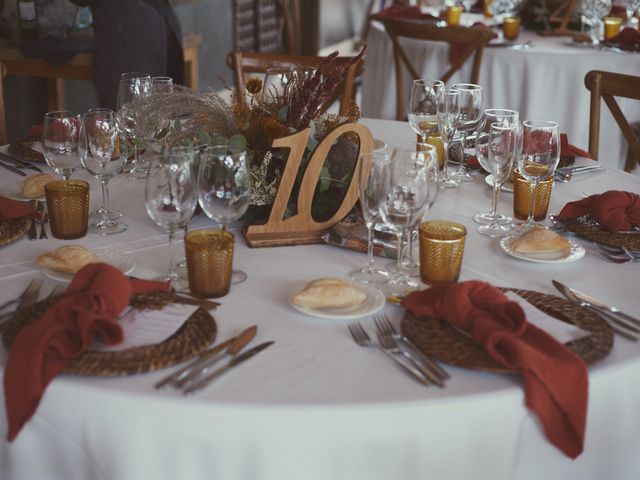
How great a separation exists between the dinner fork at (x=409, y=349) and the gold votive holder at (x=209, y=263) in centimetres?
24

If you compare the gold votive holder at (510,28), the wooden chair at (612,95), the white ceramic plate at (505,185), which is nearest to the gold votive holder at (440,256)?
the white ceramic plate at (505,185)

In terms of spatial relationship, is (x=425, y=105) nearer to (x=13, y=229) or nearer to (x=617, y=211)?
(x=617, y=211)

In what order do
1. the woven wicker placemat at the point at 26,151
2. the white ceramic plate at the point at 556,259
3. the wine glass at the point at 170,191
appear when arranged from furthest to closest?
the woven wicker placemat at the point at 26,151, the white ceramic plate at the point at 556,259, the wine glass at the point at 170,191

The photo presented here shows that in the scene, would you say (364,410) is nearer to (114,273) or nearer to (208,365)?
(208,365)

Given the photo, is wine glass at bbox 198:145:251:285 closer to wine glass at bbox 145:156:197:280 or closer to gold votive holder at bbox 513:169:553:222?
wine glass at bbox 145:156:197:280

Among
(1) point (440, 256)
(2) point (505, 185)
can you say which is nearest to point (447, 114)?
(2) point (505, 185)

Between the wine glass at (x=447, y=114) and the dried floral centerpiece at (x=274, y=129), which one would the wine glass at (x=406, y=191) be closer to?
the dried floral centerpiece at (x=274, y=129)

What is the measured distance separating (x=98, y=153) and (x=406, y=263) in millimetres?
620

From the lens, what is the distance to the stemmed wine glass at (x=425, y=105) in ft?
6.28

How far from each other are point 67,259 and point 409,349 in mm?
573

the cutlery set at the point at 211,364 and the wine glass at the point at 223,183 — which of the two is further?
the wine glass at the point at 223,183

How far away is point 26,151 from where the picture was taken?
2029mm

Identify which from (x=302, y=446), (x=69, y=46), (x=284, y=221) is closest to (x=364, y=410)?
(x=302, y=446)

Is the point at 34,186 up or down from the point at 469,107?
down
